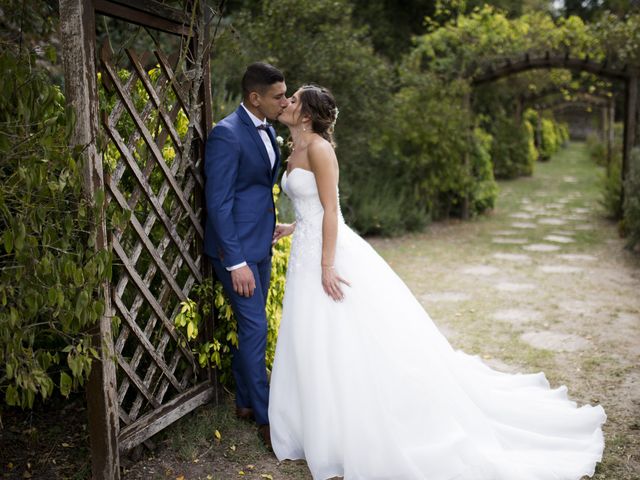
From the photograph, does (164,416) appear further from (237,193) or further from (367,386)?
(237,193)

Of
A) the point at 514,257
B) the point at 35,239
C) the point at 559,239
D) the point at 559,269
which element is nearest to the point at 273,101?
the point at 35,239

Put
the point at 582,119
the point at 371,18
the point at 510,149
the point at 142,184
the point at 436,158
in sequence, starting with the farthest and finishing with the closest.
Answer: the point at 582,119, the point at 510,149, the point at 371,18, the point at 436,158, the point at 142,184

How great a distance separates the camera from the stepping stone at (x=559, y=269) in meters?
7.25

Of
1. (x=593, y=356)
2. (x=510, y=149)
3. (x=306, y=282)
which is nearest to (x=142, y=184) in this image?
(x=306, y=282)

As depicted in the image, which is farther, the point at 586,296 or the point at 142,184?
the point at 586,296

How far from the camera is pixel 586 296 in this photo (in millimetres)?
6172

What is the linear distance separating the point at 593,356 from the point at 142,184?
3528 mm

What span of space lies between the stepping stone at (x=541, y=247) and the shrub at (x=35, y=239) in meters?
7.36

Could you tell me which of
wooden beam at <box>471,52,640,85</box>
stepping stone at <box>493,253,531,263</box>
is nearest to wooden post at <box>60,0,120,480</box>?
stepping stone at <box>493,253,531,263</box>

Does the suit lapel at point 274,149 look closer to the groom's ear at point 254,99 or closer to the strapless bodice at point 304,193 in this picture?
the strapless bodice at point 304,193

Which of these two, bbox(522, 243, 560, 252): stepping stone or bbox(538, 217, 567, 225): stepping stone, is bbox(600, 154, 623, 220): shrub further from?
bbox(522, 243, 560, 252): stepping stone

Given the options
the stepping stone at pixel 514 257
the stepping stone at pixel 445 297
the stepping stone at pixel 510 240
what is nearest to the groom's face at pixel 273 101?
the stepping stone at pixel 445 297

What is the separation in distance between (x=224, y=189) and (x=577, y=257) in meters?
6.38

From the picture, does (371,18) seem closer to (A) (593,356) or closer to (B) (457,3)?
(B) (457,3)
